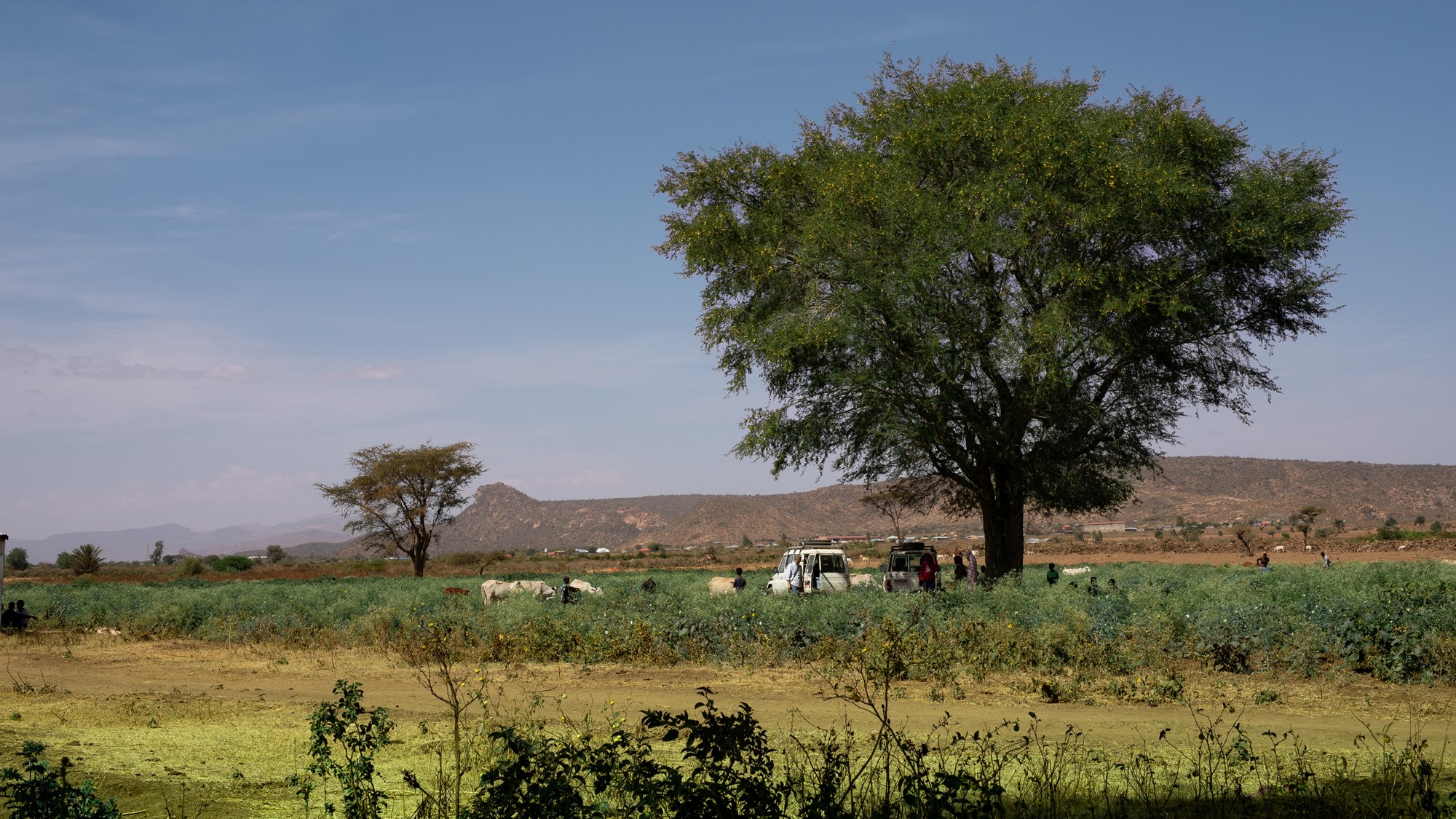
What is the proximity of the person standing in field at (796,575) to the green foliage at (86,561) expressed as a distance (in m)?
60.8

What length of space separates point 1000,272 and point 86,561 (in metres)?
70.1

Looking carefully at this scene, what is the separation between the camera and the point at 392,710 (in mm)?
12984

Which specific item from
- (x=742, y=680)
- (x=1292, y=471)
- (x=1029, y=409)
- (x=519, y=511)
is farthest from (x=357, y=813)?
(x=519, y=511)

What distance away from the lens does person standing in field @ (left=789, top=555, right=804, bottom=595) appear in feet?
90.4

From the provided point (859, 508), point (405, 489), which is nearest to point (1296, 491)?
point (859, 508)

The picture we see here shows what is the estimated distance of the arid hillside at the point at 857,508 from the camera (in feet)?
390

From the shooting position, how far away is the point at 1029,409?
76.9ft

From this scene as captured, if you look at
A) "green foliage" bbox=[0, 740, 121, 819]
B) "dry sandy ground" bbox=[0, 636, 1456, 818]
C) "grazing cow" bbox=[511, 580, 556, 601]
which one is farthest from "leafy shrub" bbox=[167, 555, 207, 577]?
"green foliage" bbox=[0, 740, 121, 819]

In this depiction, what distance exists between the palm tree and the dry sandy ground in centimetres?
6161

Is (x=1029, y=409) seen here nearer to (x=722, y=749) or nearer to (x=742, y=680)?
(x=742, y=680)

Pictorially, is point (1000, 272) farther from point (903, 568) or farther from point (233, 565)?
point (233, 565)

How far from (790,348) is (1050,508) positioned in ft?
31.6

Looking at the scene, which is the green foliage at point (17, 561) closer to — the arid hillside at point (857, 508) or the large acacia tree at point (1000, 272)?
the arid hillside at point (857, 508)

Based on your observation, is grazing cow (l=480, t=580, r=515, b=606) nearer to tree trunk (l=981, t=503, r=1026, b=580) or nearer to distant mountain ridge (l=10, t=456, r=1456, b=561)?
tree trunk (l=981, t=503, r=1026, b=580)
